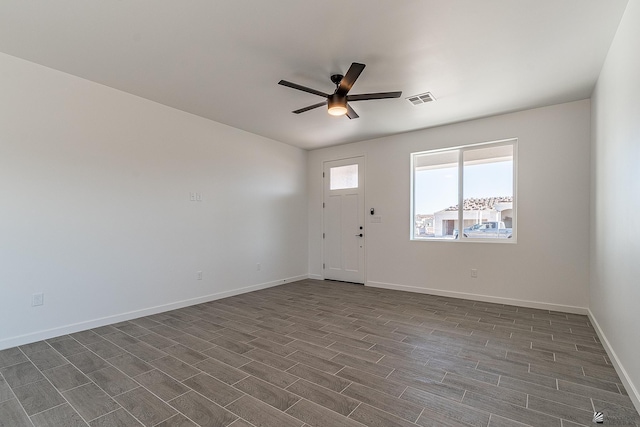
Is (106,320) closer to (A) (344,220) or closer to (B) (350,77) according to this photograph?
(B) (350,77)

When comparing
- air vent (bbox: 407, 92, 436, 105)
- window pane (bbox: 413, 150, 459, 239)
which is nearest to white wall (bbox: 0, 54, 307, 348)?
air vent (bbox: 407, 92, 436, 105)

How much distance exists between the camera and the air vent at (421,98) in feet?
12.5

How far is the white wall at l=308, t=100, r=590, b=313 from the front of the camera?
402 cm

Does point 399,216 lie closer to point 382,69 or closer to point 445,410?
point 382,69

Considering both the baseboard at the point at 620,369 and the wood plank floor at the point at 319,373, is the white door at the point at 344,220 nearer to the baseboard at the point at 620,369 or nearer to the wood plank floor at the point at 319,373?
the wood plank floor at the point at 319,373

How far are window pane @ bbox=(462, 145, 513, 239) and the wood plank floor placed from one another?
4.45 feet

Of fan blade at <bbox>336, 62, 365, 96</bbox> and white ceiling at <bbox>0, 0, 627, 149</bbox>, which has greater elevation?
white ceiling at <bbox>0, 0, 627, 149</bbox>

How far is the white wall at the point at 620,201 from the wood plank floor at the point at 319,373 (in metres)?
0.29

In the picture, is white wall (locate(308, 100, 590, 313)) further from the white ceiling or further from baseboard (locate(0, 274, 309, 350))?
baseboard (locate(0, 274, 309, 350))

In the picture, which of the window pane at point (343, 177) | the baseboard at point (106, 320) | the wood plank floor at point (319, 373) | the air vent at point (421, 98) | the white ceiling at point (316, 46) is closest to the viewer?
the wood plank floor at point (319, 373)

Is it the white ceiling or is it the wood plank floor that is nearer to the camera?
the wood plank floor

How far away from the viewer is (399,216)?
18.0ft

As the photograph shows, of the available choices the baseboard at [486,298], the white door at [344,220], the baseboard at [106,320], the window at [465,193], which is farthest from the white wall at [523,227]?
the baseboard at [106,320]

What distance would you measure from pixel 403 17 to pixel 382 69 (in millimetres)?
797
